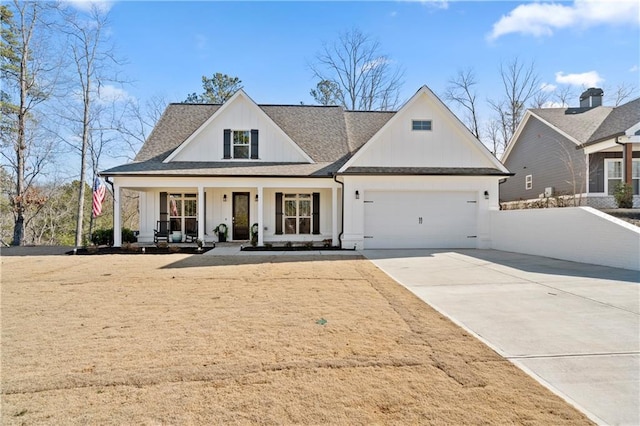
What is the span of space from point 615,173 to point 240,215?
17670 millimetres

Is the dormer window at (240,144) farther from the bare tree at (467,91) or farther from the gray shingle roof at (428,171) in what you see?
the bare tree at (467,91)

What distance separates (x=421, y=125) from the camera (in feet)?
45.6

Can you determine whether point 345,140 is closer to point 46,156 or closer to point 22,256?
point 22,256

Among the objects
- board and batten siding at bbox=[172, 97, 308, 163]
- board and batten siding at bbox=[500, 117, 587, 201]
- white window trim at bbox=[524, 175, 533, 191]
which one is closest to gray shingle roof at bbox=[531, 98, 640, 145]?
board and batten siding at bbox=[500, 117, 587, 201]

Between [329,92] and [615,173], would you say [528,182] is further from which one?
[329,92]

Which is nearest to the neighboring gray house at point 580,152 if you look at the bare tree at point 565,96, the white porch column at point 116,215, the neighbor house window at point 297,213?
the bare tree at point 565,96

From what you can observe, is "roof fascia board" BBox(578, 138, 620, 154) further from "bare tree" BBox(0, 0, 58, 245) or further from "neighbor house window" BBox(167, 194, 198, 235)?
"bare tree" BBox(0, 0, 58, 245)

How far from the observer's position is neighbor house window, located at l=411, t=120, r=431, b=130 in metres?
13.9

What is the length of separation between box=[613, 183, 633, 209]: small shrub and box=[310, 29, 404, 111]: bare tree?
→ 18557 millimetres

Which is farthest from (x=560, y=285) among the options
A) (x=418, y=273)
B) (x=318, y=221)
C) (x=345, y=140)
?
(x=345, y=140)

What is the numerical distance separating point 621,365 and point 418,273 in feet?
16.5

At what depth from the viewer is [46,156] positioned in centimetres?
2220

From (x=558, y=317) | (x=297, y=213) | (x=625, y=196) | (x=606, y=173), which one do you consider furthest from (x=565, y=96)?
(x=558, y=317)

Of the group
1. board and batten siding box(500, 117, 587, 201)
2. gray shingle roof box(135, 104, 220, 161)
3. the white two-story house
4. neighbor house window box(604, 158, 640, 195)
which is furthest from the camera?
board and batten siding box(500, 117, 587, 201)
